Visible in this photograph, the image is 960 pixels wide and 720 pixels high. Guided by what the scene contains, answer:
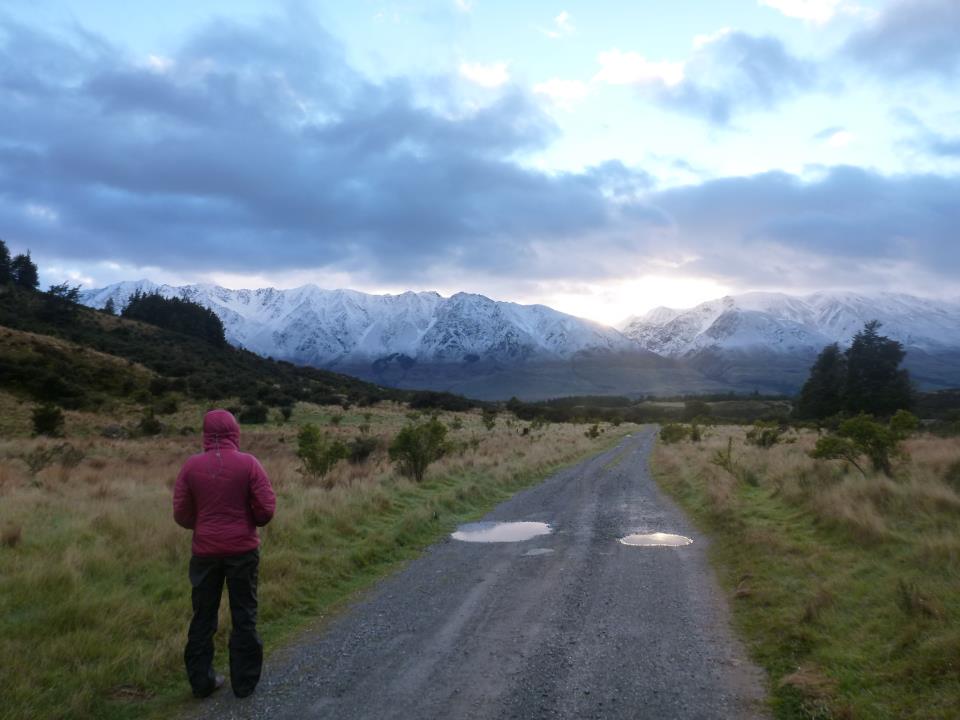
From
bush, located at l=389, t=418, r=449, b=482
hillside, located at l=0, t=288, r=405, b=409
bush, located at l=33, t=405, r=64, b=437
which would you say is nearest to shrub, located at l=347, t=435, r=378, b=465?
bush, located at l=389, t=418, r=449, b=482

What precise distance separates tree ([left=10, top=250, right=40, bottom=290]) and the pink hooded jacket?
317ft

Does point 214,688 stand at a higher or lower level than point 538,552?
higher

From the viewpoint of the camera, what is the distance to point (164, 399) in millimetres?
47938

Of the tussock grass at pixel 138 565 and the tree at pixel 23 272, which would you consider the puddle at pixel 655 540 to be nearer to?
the tussock grass at pixel 138 565

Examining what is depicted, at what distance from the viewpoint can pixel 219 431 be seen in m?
5.86

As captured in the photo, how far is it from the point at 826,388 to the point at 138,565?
64.3m

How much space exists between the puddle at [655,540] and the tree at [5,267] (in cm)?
8961

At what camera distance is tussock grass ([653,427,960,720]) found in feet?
17.0

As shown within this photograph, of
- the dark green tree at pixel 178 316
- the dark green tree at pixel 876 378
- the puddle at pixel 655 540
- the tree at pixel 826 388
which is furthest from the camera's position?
the dark green tree at pixel 178 316

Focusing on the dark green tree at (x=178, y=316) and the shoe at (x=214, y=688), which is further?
the dark green tree at (x=178, y=316)

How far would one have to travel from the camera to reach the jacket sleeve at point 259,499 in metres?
5.79

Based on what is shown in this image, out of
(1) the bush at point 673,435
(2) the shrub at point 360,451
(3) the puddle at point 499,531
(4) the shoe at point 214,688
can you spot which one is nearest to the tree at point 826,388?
(1) the bush at point 673,435

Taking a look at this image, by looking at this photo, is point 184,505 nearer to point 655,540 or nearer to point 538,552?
point 538,552

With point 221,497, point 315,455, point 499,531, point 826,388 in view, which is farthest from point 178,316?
point 221,497
